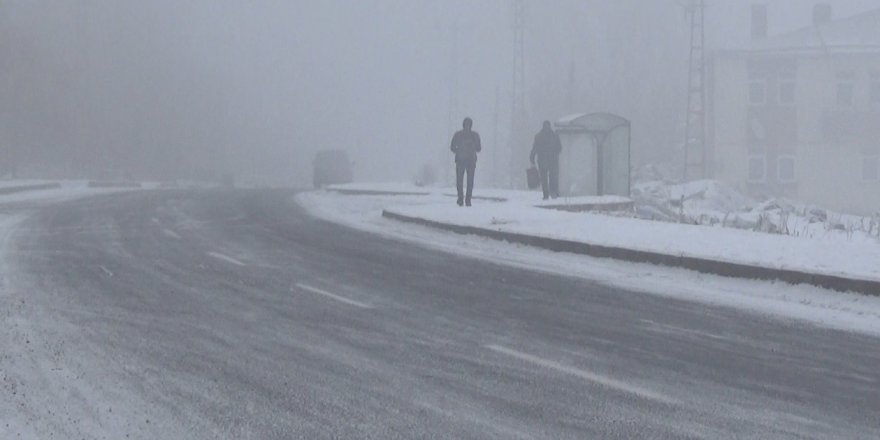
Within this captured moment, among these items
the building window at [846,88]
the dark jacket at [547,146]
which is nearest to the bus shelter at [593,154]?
the dark jacket at [547,146]

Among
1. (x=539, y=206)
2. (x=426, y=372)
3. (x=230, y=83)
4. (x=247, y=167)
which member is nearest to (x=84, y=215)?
(x=539, y=206)

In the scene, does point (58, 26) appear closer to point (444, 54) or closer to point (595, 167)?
point (595, 167)

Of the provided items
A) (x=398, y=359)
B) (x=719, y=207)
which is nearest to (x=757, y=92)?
(x=719, y=207)

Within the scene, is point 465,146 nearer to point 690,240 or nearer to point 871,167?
point 690,240

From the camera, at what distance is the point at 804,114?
56.9m

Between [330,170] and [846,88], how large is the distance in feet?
76.8

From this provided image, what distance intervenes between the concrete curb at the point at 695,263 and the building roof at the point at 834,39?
3910 cm

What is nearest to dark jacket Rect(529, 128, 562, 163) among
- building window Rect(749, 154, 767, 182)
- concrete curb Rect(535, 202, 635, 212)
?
concrete curb Rect(535, 202, 635, 212)

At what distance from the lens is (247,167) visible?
98250 millimetres

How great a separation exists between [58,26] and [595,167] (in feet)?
196

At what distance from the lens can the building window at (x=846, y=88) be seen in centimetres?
5672

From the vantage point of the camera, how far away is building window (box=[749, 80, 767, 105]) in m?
57.2

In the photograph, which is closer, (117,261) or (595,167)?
(117,261)

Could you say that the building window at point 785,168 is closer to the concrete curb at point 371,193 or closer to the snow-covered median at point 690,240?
the concrete curb at point 371,193
